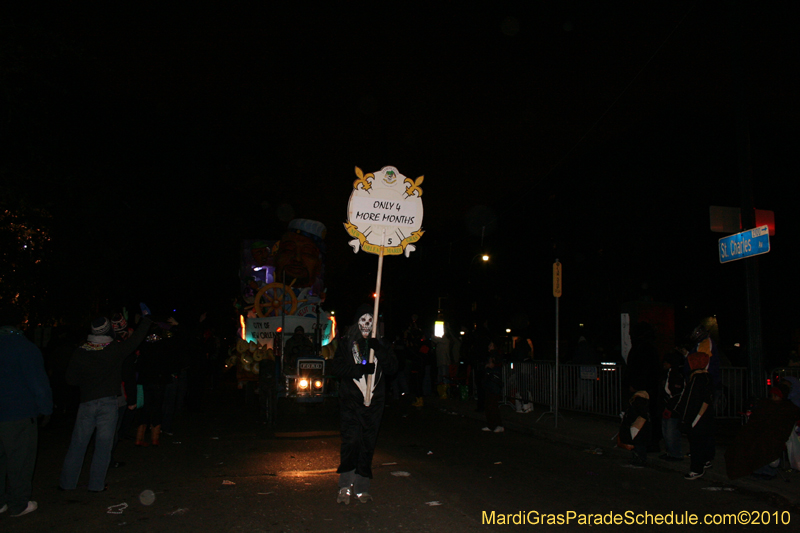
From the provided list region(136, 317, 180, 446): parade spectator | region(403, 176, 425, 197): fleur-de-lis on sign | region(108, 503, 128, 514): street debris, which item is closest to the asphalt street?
region(108, 503, 128, 514): street debris

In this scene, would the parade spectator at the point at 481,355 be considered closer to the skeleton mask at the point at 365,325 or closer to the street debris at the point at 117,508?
the skeleton mask at the point at 365,325

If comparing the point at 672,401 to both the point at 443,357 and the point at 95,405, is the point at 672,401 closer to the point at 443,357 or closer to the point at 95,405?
the point at 95,405

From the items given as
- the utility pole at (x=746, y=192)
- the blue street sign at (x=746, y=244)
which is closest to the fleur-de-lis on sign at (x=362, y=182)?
the blue street sign at (x=746, y=244)

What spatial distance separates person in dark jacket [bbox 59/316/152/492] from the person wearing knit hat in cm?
686

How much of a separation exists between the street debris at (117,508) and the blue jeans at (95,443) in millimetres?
626

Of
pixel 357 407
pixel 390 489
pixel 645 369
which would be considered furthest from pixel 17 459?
pixel 645 369

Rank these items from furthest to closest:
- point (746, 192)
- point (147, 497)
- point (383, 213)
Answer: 1. point (746, 192)
2. point (383, 213)
3. point (147, 497)

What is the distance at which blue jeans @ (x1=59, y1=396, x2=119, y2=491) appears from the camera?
6840mm

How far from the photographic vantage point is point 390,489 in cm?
700

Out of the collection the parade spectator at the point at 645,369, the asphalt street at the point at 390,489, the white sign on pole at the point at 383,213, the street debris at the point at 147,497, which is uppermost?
the white sign on pole at the point at 383,213

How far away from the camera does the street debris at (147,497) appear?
649 centimetres

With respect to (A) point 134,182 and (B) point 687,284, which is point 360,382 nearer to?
(A) point 134,182

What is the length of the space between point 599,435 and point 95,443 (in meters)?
7.99

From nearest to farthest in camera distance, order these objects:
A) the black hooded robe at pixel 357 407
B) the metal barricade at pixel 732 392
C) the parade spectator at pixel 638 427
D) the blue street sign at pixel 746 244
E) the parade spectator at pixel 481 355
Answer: the black hooded robe at pixel 357 407, the parade spectator at pixel 638 427, the blue street sign at pixel 746 244, the metal barricade at pixel 732 392, the parade spectator at pixel 481 355
